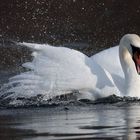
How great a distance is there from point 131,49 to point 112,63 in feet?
1.62

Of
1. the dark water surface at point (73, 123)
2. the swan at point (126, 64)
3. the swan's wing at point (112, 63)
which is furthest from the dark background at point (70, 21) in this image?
the dark water surface at point (73, 123)

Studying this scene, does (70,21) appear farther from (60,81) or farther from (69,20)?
(60,81)

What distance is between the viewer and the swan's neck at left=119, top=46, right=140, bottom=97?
15422mm

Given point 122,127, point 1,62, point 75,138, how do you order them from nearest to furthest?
point 75,138
point 122,127
point 1,62

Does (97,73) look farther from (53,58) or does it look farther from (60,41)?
(60,41)

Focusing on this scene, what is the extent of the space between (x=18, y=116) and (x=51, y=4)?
16.2 m

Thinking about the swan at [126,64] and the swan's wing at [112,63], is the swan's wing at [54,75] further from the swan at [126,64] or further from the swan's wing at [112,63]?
the swan's wing at [112,63]

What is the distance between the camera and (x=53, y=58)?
595 inches

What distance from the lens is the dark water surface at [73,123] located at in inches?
416

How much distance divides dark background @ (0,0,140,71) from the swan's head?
6.07m

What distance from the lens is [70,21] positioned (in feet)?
88.4

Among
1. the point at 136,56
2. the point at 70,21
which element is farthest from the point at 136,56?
the point at 70,21

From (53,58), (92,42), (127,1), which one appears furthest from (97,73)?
(127,1)

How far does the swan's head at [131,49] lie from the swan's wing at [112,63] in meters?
0.30
